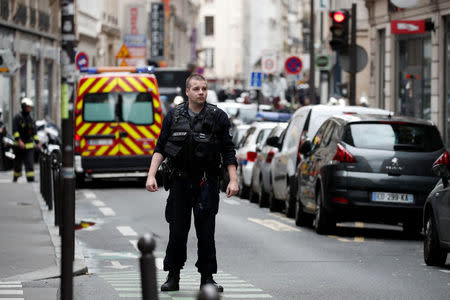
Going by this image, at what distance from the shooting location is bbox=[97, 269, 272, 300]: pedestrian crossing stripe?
10109 millimetres

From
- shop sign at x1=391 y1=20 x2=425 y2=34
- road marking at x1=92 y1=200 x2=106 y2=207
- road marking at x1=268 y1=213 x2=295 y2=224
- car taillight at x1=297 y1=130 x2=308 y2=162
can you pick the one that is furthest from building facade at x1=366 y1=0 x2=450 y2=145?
car taillight at x1=297 y1=130 x2=308 y2=162

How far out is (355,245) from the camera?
15281 millimetres

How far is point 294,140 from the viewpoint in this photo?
2042 centimetres

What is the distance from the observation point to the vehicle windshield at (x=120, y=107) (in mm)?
28375

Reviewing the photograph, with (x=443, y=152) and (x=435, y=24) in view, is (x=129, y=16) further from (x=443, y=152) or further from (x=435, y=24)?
(x=443, y=152)

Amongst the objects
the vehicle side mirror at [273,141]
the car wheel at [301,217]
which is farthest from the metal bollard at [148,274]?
the vehicle side mirror at [273,141]

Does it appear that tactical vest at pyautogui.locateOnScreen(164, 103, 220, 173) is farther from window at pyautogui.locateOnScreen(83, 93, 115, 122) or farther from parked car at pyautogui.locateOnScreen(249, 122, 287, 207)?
window at pyautogui.locateOnScreen(83, 93, 115, 122)

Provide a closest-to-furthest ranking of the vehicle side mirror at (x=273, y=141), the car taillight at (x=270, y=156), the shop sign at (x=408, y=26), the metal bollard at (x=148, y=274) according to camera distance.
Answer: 1. the metal bollard at (x=148, y=274)
2. the vehicle side mirror at (x=273, y=141)
3. the car taillight at (x=270, y=156)
4. the shop sign at (x=408, y=26)

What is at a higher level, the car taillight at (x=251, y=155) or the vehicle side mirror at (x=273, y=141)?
the vehicle side mirror at (x=273, y=141)

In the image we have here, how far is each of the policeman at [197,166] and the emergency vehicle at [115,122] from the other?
18.2m

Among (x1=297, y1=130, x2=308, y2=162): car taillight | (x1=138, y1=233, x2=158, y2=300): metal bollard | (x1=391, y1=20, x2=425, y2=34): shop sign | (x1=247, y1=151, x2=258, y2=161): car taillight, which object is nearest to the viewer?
(x1=138, y1=233, x2=158, y2=300): metal bollard

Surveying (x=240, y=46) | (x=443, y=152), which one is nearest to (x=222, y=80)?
(x=240, y=46)

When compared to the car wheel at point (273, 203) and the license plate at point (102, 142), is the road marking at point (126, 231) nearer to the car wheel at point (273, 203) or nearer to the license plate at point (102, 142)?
the car wheel at point (273, 203)

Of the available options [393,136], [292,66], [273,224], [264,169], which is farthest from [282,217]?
[292,66]
